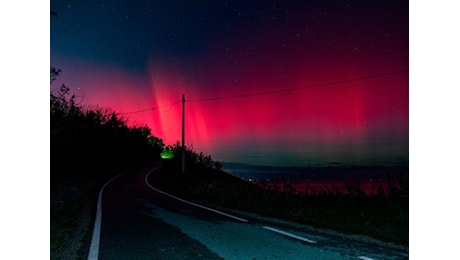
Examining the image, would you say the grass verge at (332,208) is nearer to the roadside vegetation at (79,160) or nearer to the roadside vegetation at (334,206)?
the roadside vegetation at (334,206)

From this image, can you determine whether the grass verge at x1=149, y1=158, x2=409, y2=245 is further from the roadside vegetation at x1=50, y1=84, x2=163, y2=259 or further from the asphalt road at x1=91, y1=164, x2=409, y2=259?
the roadside vegetation at x1=50, y1=84, x2=163, y2=259

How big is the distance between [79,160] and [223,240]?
100ft

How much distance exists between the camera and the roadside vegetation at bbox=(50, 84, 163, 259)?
30.1 feet

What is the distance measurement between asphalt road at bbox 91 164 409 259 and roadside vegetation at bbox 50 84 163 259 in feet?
2.39

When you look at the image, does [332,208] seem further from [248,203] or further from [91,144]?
[91,144]

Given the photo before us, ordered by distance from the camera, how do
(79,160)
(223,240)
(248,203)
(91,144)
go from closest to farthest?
(223,240) → (248,203) → (79,160) → (91,144)

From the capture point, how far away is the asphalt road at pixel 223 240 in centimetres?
643

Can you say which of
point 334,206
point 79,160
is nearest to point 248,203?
point 334,206

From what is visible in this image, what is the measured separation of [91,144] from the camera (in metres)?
42.0
